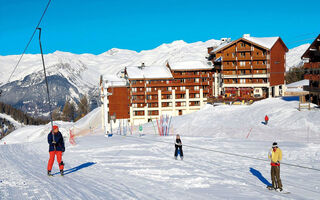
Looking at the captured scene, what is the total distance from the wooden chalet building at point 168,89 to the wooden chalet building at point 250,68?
350 inches

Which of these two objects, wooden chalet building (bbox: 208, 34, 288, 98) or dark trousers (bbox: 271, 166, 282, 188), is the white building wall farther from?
dark trousers (bbox: 271, 166, 282, 188)

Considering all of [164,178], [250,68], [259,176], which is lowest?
[259,176]

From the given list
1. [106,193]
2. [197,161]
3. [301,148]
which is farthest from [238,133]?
[106,193]

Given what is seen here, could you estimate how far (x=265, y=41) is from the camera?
77.1m

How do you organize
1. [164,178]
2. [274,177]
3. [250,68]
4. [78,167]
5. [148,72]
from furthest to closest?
1. [148,72]
2. [250,68]
3. [78,167]
4. [164,178]
5. [274,177]

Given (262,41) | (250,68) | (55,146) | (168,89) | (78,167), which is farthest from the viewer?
(168,89)

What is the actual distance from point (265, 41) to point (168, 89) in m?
27.4

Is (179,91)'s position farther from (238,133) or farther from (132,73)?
(238,133)

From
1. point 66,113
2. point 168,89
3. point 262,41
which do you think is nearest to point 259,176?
point 262,41

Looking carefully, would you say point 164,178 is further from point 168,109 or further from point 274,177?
point 168,109

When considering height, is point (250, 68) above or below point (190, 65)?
below

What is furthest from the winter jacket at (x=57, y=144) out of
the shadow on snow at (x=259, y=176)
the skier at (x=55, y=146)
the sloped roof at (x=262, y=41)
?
the sloped roof at (x=262, y=41)

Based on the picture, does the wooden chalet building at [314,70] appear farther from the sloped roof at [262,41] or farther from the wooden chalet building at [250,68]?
the sloped roof at [262,41]

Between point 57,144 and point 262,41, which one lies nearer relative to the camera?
point 57,144
